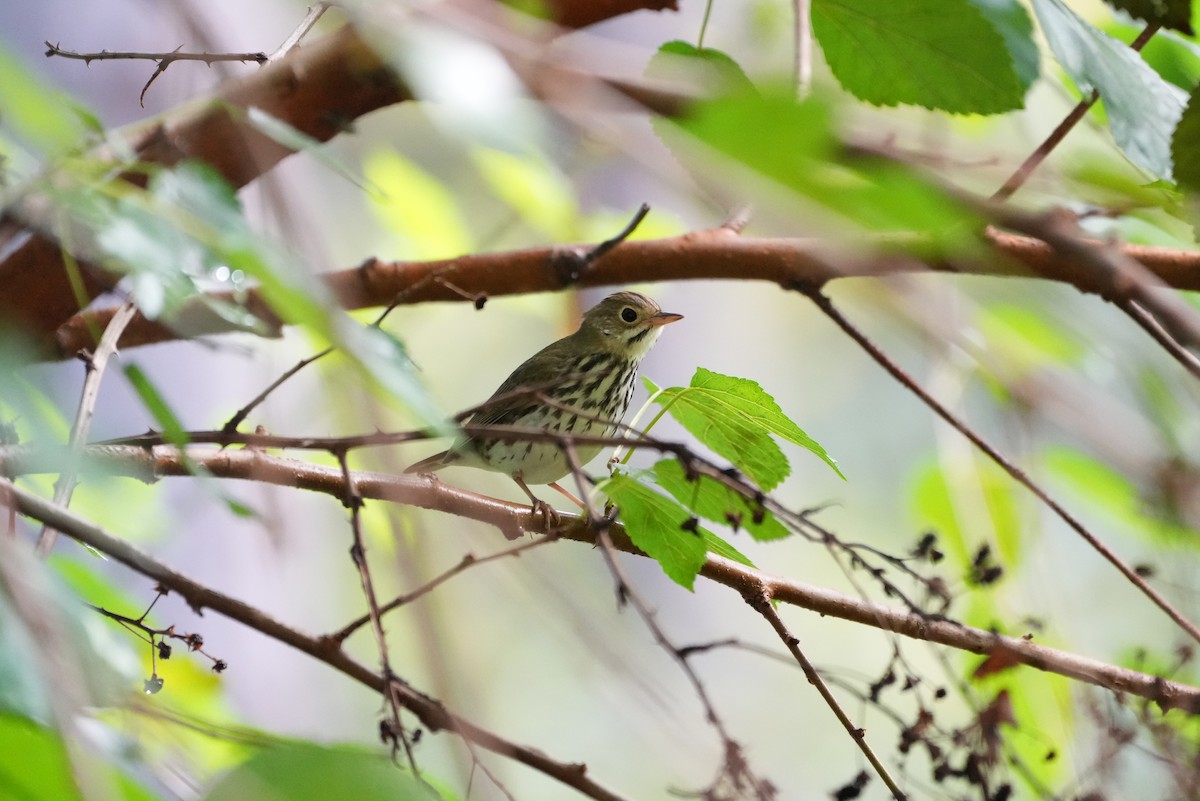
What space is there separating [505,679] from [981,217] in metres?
3.16

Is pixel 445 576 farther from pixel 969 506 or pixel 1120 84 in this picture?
pixel 969 506

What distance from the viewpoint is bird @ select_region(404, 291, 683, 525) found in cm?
180

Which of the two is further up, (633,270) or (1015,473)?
(633,270)

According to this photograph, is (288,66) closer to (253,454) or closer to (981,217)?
(253,454)

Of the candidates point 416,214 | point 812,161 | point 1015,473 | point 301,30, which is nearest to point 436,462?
point 416,214

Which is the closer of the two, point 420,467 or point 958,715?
point 420,467

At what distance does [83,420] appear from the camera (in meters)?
0.67

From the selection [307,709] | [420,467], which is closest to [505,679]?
[307,709]

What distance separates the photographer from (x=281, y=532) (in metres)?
0.76

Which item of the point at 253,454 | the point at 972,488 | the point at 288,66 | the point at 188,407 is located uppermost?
the point at 188,407

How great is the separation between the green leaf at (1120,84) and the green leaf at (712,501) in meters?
0.39

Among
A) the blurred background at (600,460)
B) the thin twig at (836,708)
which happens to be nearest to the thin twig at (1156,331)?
the blurred background at (600,460)

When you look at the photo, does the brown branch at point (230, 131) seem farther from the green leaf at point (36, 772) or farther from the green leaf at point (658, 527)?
the green leaf at point (36, 772)

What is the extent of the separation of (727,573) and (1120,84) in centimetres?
48
